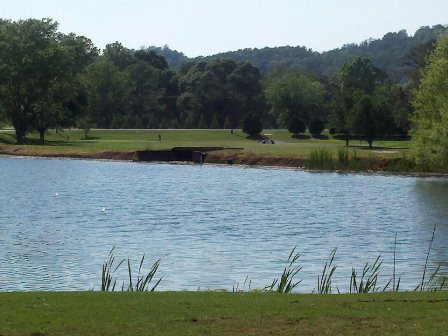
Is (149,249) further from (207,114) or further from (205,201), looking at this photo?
(207,114)

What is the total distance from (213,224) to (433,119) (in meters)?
30.6

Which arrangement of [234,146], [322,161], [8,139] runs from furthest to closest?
[8,139]
[234,146]
[322,161]

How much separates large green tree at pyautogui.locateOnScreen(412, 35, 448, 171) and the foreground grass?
50065 millimetres

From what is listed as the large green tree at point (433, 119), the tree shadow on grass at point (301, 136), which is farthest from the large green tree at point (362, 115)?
the large green tree at point (433, 119)

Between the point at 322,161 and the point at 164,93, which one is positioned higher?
the point at 164,93

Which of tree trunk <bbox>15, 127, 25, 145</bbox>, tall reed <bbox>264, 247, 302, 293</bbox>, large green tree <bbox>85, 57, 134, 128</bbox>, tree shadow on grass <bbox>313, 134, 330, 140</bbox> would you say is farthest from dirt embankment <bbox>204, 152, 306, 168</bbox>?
large green tree <bbox>85, 57, 134, 128</bbox>

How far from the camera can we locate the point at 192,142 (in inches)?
4284

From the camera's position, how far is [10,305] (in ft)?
55.1

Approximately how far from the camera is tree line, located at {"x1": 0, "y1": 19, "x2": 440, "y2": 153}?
115006mm

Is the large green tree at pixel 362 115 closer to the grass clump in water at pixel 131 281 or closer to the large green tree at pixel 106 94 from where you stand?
the large green tree at pixel 106 94

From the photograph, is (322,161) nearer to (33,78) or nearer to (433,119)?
(433,119)

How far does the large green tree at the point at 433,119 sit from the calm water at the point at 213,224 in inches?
87.6

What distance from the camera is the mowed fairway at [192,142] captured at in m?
91.9

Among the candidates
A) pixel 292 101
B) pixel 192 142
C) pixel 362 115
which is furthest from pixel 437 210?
pixel 292 101
